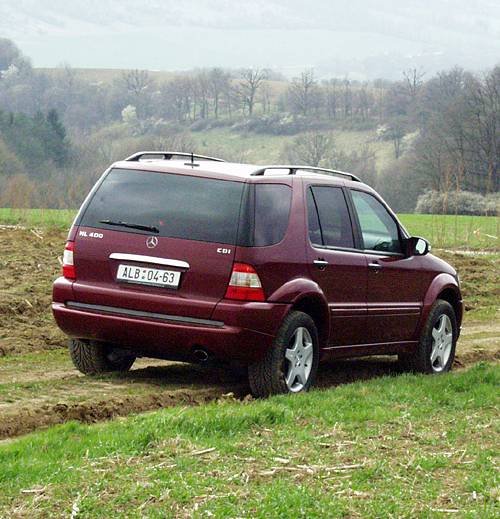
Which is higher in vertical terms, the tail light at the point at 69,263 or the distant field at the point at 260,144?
the tail light at the point at 69,263

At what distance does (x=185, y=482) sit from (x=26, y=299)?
9.36m

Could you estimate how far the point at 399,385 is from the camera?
10.0 metres

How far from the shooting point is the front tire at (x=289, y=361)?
9453 millimetres

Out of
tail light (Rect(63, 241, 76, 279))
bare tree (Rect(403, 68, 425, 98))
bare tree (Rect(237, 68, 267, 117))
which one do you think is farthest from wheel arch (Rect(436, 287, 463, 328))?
bare tree (Rect(237, 68, 267, 117))

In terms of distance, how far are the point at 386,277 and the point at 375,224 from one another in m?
0.50

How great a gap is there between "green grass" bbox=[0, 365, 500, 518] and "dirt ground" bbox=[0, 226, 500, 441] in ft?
1.70

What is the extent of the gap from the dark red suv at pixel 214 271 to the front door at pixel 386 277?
0.88 ft

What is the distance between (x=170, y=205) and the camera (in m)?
9.51

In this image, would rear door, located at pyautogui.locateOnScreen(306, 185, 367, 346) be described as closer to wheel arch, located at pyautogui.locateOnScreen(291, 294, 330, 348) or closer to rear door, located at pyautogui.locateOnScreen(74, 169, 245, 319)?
wheel arch, located at pyautogui.locateOnScreen(291, 294, 330, 348)

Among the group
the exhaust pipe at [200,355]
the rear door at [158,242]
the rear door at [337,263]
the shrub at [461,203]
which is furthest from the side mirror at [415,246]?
the shrub at [461,203]

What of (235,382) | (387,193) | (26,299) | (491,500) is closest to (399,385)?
(235,382)

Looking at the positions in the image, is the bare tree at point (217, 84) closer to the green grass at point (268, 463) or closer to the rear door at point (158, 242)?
the rear door at point (158, 242)

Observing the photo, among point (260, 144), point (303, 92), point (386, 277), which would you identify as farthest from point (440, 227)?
point (303, 92)

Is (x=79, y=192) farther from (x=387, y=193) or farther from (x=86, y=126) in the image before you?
(x=86, y=126)
